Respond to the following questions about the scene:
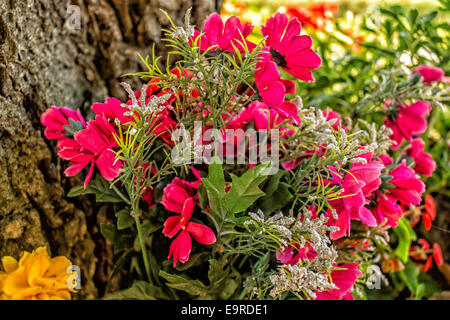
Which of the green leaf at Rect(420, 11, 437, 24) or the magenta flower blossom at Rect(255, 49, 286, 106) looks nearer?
the magenta flower blossom at Rect(255, 49, 286, 106)

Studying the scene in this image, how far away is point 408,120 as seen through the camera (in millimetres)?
750

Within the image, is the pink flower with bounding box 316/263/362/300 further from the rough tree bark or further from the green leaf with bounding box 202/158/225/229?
the rough tree bark

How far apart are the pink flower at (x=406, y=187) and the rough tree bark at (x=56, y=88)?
1.55 feet

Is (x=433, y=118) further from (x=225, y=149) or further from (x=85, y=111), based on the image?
(x=85, y=111)

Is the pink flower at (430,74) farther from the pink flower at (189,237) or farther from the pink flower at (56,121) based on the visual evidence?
the pink flower at (56,121)

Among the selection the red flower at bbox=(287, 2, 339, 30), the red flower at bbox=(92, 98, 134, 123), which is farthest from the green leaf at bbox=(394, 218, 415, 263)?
the red flower at bbox=(287, 2, 339, 30)

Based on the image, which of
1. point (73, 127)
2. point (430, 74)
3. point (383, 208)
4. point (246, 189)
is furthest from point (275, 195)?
point (430, 74)

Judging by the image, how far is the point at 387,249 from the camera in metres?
0.81

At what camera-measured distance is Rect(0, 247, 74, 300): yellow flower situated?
1.71 ft

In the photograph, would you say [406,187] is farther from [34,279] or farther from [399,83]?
[34,279]

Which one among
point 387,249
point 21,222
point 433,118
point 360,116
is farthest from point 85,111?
point 433,118

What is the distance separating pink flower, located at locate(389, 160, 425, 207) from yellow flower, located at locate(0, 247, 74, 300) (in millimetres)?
499

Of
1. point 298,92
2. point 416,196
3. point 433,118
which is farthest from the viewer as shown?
point 433,118
